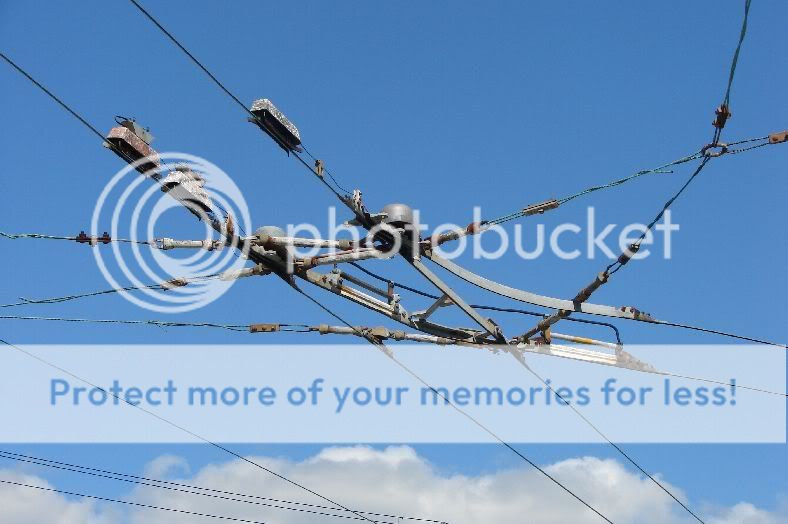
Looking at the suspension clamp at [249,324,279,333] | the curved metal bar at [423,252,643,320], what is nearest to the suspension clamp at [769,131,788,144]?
the curved metal bar at [423,252,643,320]

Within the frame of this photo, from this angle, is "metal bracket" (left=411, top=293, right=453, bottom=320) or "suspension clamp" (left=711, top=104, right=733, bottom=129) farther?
"metal bracket" (left=411, top=293, right=453, bottom=320)

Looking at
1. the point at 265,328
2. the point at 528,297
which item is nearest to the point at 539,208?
the point at 528,297

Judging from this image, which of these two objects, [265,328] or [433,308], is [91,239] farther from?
[433,308]

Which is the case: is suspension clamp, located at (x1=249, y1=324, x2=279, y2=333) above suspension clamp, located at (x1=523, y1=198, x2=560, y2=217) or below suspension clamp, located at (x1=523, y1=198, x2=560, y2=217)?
below

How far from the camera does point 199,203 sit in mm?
10539

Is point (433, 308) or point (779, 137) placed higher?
point (779, 137)

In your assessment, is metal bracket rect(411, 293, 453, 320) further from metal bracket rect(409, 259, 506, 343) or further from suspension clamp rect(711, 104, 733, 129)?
suspension clamp rect(711, 104, 733, 129)

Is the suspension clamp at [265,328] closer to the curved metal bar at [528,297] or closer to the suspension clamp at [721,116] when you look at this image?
the curved metal bar at [528,297]

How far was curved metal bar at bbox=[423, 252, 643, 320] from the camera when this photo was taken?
38.0 feet

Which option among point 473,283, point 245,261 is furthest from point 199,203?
point 473,283

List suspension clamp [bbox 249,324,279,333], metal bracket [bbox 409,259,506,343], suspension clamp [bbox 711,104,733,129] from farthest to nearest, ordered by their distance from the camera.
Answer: suspension clamp [bbox 249,324,279,333], metal bracket [bbox 409,259,506,343], suspension clamp [bbox 711,104,733,129]

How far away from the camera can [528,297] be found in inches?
461

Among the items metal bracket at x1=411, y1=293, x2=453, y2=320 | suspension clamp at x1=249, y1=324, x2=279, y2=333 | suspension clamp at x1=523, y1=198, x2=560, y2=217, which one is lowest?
suspension clamp at x1=249, y1=324, x2=279, y2=333

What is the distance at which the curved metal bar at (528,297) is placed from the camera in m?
11.6
